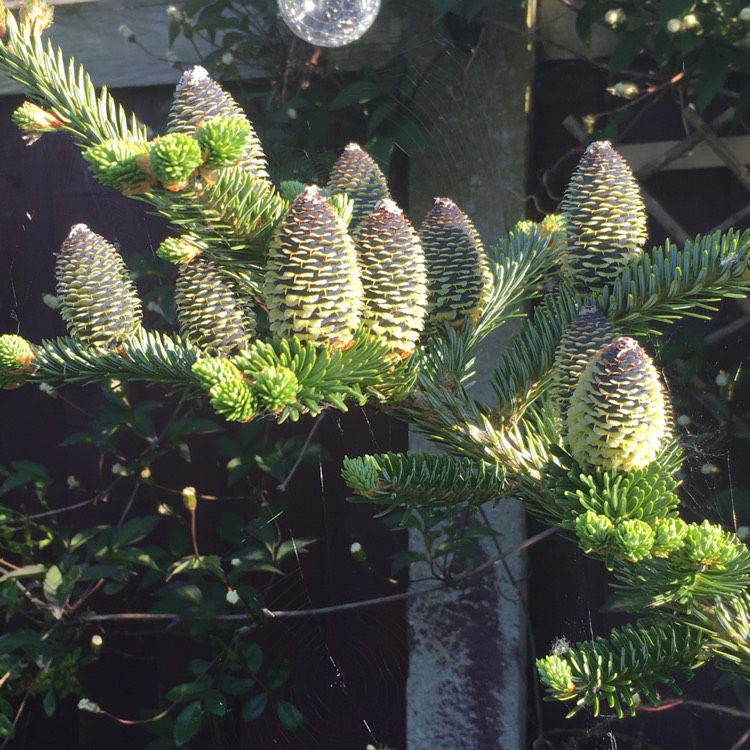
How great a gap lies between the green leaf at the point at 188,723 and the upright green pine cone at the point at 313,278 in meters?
1.11

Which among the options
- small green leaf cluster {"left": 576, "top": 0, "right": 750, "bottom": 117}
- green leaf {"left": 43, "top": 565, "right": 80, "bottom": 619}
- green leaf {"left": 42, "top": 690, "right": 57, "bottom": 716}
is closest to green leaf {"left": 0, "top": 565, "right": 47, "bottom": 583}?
green leaf {"left": 43, "top": 565, "right": 80, "bottom": 619}

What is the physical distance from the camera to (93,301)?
0.63 m

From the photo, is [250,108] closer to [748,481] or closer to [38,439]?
[38,439]

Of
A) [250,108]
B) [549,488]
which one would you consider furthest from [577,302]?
[250,108]

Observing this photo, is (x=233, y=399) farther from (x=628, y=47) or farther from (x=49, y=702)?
(x=49, y=702)

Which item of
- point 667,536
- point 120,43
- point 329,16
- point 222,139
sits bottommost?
point 667,536

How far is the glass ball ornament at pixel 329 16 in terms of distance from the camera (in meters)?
0.92

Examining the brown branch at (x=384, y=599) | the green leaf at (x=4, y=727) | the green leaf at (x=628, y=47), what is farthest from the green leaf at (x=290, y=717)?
the green leaf at (x=628, y=47)

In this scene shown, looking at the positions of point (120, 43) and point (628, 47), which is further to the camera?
point (120, 43)

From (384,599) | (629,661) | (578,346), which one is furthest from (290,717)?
(578,346)

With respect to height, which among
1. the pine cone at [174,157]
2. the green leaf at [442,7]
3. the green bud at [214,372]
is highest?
the green leaf at [442,7]

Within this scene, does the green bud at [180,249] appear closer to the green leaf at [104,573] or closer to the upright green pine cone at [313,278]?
the upright green pine cone at [313,278]

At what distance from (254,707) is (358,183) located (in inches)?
44.0

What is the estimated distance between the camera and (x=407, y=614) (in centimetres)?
154
